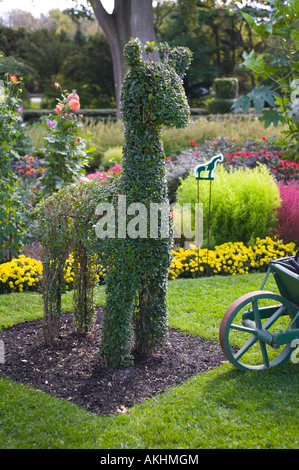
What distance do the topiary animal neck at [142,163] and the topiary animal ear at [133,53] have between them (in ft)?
1.39

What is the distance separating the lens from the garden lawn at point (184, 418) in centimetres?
272

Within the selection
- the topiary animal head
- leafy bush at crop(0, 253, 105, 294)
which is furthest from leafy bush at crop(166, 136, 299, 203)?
the topiary animal head

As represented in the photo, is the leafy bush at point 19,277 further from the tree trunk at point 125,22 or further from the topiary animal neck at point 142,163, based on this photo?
the tree trunk at point 125,22

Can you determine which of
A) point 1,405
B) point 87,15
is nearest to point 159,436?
point 1,405

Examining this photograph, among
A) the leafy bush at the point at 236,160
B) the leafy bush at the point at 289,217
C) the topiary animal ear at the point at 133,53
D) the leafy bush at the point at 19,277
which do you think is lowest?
the leafy bush at the point at 19,277

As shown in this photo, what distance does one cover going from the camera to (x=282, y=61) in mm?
7195

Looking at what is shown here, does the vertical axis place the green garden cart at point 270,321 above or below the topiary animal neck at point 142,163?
below

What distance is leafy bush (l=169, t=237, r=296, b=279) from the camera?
634cm

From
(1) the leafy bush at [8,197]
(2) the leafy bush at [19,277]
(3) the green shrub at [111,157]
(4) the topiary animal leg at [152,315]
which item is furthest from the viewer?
(3) the green shrub at [111,157]

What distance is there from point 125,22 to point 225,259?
11088 mm

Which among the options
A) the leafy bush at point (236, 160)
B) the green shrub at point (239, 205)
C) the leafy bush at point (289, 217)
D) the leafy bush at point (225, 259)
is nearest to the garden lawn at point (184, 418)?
the leafy bush at point (225, 259)

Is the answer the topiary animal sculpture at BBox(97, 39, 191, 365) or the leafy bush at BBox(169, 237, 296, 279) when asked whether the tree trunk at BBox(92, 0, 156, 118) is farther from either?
the topiary animal sculpture at BBox(97, 39, 191, 365)

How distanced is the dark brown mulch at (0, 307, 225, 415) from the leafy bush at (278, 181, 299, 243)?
11.6 feet
